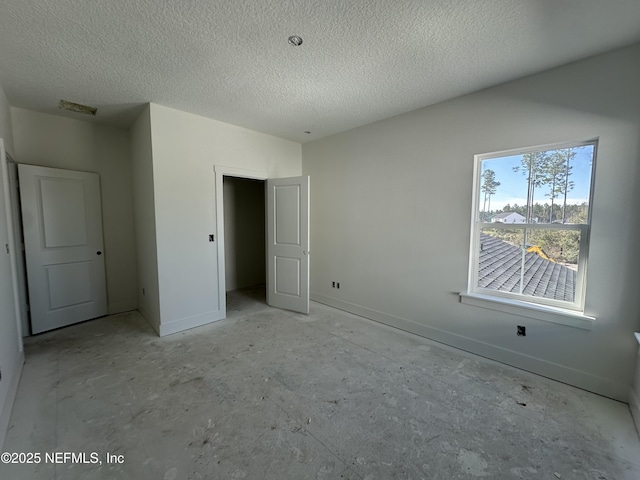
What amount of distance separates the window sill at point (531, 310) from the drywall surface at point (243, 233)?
3.93m

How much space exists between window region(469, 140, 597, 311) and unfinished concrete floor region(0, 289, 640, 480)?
0.83 meters

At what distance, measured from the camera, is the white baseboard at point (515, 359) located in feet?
6.81

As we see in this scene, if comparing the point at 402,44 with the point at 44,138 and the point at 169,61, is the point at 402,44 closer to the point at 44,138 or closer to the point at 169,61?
the point at 169,61

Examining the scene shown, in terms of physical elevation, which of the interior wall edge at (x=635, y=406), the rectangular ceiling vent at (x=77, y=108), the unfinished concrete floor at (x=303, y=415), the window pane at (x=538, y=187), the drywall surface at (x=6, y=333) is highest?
the rectangular ceiling vent at (x=77, y=108)

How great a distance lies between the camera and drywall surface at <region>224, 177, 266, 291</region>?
5047mm

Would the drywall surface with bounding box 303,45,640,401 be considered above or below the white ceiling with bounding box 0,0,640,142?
below

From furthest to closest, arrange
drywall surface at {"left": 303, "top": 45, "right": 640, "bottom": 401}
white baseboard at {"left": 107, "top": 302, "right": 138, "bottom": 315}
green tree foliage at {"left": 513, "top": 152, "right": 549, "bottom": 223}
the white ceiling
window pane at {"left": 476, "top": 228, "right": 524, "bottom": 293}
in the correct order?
white baseboard at {"left": 107, "top": 302, "right": 138, "bottom": 315}
window pane at {"left": 476, "top": 228, "right": 524, "bottom": 293}
green tree foliage at {"left": 513, "top": 152, "right": 549, "bottom": 223}
drywall surface at {"left": 303, "top": 45, "right": 640, "bottom": 401}
the white ceiling

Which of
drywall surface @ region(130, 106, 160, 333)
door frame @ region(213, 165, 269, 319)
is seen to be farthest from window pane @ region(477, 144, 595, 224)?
drywall surface @ region(130, 106, 160, 333)

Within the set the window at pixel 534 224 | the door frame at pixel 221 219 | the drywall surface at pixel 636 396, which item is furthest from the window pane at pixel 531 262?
the door frame at pixel 221 219

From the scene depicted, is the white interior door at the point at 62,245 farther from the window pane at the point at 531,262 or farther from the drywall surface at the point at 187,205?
the window pane at the point at 531,262

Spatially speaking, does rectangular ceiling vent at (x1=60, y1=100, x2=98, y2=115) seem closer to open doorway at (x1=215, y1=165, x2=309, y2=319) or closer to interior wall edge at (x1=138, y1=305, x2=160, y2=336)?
open doorway at (x1=215, y1=165, x2=309, y2=319)

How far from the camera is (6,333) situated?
2.04 metres

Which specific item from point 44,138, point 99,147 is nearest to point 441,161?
point 99,147

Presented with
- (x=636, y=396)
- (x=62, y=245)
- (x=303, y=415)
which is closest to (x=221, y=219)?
(x=62, y=245)
